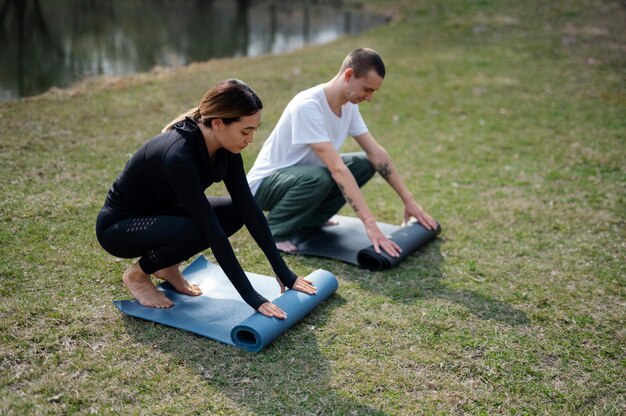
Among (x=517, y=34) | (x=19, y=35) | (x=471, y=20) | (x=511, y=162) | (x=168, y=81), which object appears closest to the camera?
(x=511, y=162)

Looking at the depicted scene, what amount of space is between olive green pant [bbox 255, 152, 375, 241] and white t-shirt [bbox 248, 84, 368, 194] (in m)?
0.10

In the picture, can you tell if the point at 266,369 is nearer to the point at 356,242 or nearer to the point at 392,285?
the point at 392,285

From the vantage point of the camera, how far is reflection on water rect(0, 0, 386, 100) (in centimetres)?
1083

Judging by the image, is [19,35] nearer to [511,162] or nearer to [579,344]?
[511,162]

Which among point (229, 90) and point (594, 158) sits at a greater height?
point (229, 90)

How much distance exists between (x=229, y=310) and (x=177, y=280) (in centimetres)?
43

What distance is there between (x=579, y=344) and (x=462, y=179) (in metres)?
3.07

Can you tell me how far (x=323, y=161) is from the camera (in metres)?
4.77

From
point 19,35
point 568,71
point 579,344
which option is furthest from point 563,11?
point 579,344

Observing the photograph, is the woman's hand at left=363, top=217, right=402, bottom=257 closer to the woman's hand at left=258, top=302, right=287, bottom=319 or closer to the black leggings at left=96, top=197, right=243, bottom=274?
the woman's hand at left=258, top=302, right=287, bottom=319

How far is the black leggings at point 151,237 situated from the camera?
3611 millimetres

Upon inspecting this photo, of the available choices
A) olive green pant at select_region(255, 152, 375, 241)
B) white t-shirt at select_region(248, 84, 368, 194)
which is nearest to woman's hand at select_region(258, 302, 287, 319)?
olive green pant at select_region(255, 152, 375, 241)

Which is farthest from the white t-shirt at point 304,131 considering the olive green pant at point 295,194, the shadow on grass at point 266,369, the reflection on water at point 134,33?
the reflection on water at point 134,33

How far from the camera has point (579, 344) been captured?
379 cm
